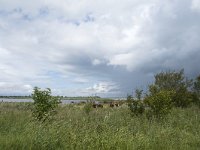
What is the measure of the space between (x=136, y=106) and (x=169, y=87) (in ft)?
36.4

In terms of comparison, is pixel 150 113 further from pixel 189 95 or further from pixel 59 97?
pixel 189 95

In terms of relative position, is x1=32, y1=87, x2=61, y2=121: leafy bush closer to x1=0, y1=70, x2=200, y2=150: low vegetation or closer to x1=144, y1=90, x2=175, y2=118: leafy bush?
x1=0, y1=70, x2=200, y2=150: low vegetation

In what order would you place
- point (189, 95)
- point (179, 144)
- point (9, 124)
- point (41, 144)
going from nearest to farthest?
point (41, 144) → point (179, 144) → point (9, 124) → point (189, 95)

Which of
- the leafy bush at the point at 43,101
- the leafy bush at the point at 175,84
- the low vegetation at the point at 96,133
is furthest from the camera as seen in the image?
the leafy bush at the point at 175,84

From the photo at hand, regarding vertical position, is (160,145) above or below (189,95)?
below

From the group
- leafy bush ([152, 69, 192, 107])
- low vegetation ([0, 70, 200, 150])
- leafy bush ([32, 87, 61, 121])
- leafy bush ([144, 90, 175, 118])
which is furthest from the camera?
leafy bush ([152, 69, 192, 107])

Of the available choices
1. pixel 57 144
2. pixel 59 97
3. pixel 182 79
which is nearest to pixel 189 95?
pixel 182 79

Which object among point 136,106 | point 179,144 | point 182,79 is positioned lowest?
point 179,144

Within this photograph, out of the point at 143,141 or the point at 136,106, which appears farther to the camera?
the point at 136,106

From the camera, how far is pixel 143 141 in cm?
1109

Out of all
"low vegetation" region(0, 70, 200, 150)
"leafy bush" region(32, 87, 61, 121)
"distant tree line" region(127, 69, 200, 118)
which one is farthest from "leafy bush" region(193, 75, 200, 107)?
"leafy bush" region(32, 87, 61, 121)

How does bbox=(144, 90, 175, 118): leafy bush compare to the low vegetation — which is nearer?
the low vegetation

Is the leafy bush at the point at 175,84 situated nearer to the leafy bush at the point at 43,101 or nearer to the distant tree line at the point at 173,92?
the distant tree line at the point at 173,92

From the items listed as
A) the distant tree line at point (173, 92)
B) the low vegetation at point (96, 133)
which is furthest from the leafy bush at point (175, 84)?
the low vegetation at point (96, 133)
